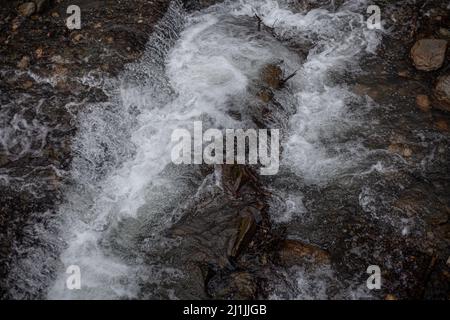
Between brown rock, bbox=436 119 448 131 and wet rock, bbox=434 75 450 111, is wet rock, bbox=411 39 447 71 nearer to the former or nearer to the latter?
wet rock, bbox=434 75 450 111

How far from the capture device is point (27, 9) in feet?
19.6

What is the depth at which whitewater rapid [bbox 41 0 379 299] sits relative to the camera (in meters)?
4.15

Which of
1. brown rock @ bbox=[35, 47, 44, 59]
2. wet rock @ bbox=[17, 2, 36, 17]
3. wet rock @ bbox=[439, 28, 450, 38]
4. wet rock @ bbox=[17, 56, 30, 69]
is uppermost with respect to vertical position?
wet rock @ bbox=[17, 2, 36, 17]

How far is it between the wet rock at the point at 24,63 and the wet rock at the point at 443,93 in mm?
5856

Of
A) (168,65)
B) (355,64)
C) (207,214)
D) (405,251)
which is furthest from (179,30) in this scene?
(405,251)

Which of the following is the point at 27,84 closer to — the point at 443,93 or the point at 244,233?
the point at 244,233

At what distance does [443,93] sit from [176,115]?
3.81 m

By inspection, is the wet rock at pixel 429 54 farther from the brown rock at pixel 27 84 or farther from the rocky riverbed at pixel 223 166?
the brown rock at pixel 27 84

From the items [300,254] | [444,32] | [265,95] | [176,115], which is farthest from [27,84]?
[444,32]

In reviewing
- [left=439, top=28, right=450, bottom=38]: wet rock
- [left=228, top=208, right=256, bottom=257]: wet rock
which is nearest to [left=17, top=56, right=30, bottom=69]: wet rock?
[left=228, top=208, right=256, bottom=257]: wet rock

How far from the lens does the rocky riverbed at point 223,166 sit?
156 inches

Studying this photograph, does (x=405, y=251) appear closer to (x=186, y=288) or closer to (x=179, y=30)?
(x=186, y=288)

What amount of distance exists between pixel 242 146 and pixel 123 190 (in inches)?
62.9

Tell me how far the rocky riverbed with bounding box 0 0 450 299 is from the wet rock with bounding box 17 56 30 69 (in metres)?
0.05
